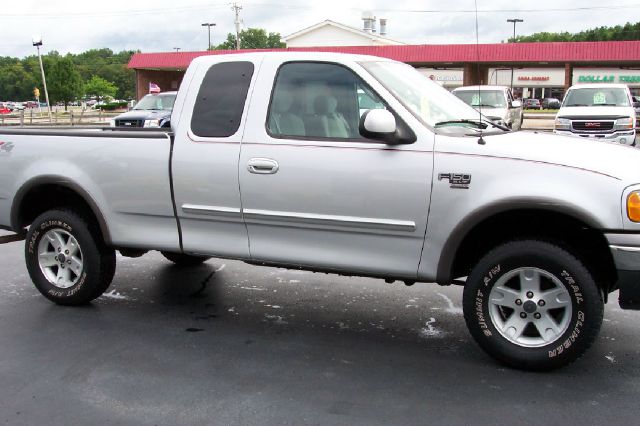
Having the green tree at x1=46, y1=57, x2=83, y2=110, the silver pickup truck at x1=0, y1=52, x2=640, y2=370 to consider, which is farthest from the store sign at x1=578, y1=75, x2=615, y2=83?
the silver pickup truck at x1=0, y1=52, x2=640, y2=370

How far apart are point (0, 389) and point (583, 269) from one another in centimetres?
344

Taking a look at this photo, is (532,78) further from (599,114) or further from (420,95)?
(420,95)

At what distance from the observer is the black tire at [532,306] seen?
389 centimetres

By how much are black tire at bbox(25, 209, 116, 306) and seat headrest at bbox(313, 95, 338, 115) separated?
2.09 metres

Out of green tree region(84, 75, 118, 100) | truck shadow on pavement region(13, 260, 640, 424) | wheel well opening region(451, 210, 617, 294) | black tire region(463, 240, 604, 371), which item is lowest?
truck shadow on pavement region(13, 260, 640, 424)

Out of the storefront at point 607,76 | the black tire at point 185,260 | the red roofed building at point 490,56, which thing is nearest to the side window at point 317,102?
the black tire at point 185,260

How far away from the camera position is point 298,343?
15.3 ft

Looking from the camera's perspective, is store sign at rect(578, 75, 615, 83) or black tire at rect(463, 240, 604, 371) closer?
black tire at rect(463, 240, 604, 371)

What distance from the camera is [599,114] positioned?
16.2 meters

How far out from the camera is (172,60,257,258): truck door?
468cm

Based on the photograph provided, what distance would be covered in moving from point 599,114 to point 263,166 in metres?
13.8

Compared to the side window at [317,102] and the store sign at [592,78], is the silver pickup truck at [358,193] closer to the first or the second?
the side window at [317,102]

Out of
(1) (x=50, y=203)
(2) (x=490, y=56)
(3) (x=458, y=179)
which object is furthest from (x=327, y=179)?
(2) (x=490, y=56)

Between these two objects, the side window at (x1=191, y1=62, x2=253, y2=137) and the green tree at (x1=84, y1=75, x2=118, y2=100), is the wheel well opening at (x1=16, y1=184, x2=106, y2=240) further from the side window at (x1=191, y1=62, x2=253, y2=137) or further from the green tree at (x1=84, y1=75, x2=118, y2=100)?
the green tree at (x1=84, y1=75, x2=118, y2=100)
